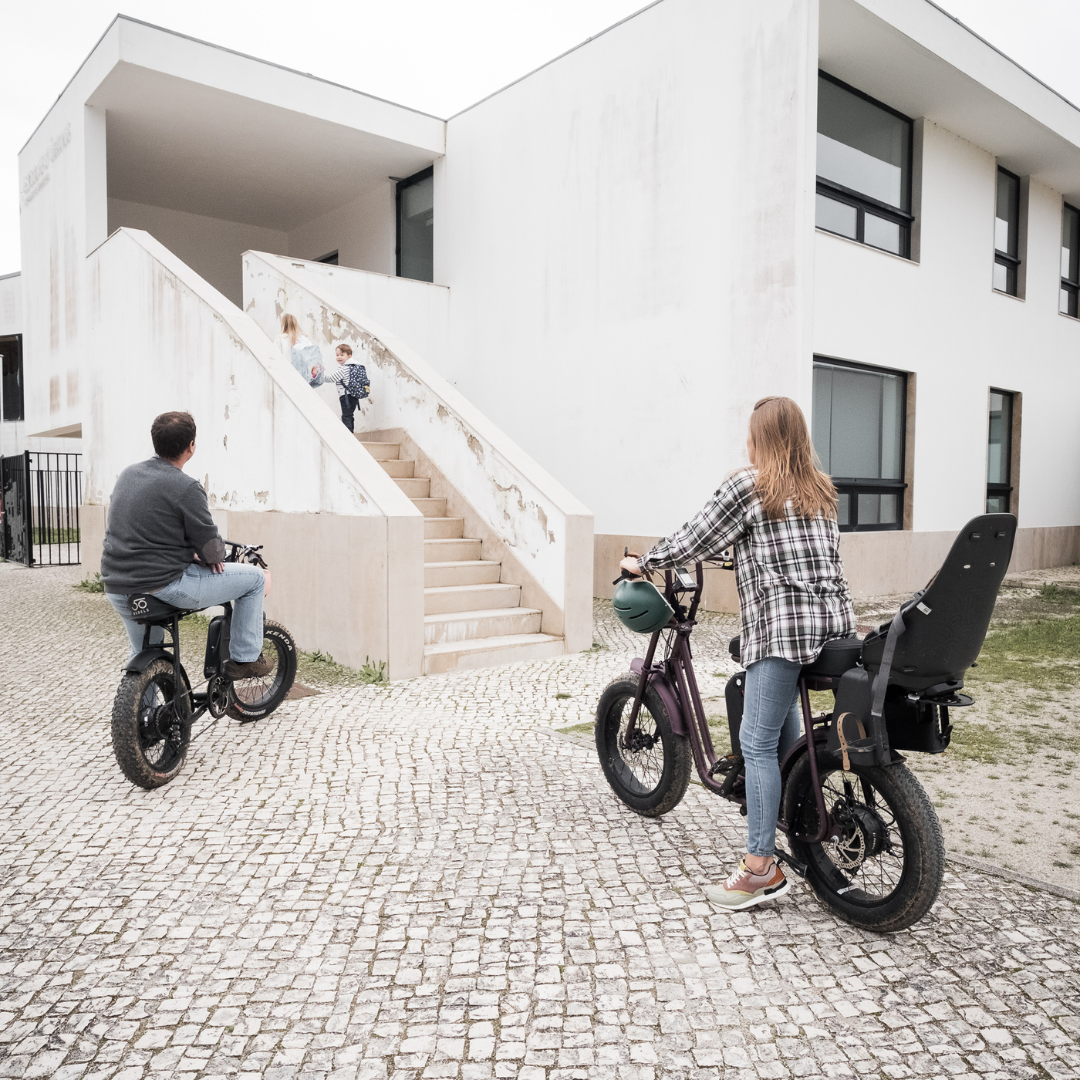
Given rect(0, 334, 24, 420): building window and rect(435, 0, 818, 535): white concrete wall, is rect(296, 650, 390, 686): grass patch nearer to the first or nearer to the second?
rect(435, 0, 818, 535): white concrete wall

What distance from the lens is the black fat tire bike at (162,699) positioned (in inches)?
161

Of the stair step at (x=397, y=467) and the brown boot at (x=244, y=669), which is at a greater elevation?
the stair step at (x=397, y=467)

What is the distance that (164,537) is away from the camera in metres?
4.34

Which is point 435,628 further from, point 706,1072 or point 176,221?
point 176,221

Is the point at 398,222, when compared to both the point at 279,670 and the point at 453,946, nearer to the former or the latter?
the point at 279,670

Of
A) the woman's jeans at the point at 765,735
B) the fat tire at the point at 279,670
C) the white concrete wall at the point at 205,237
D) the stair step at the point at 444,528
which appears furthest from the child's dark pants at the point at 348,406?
the white concrete wall at the point at 205,237

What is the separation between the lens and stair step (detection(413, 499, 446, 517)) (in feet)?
29.1

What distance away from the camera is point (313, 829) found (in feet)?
12.4

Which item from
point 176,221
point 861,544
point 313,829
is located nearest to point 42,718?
point 313,829

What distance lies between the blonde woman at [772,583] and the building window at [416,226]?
12918 millimetres

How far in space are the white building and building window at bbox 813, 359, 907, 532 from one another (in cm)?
5

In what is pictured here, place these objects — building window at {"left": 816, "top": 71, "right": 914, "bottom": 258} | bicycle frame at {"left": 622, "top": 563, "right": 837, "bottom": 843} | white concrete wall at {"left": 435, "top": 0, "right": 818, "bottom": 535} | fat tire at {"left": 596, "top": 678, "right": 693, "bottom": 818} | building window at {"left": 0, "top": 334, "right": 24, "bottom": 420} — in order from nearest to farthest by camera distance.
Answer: bicycle frame at {"left": 622, "top": 563, "right": 837, "bottom": 843} → fat tire at {"left": 596, "top": 678, "right": 693, "bottom": 818} → white concrete wall at {"left": 435, "top": 0, "right": 818, "bottom": 535} → building window at {"left": 816, "top": 71, "right": 914, "bottom": 258} → building window at {"left": 0, "top": 334, "right": 24, "bottom": 420}

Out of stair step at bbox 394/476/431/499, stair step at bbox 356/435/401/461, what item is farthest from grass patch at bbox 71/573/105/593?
stair step at bbox 394/476/431/499

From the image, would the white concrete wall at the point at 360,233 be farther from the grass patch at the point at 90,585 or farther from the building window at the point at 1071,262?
the building window at the point at 1071,262
